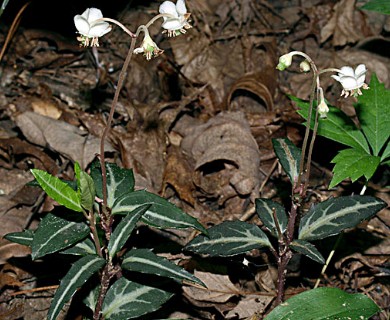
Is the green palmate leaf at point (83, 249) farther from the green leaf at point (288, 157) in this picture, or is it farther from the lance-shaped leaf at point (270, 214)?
the green leaf at point (288, 157)

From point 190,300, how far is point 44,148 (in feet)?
4.95

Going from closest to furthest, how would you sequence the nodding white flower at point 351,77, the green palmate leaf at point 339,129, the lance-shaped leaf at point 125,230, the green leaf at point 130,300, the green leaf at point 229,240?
the nodding white flower at point 351,77
the lance-shaped leaf at point 125,230
the green leaf at point 130,300
the green leaf at point 229,240
the green palmate leaf at point 339,129

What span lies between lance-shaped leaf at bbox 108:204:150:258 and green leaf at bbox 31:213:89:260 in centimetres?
14

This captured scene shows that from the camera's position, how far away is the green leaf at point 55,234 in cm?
238

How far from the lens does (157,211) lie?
2.52 metres

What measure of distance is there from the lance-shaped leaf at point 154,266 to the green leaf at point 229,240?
0.94 ft

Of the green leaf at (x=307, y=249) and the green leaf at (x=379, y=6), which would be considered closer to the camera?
the green leaf at (x=307, y=249)

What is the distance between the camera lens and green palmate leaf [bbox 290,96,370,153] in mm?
2998

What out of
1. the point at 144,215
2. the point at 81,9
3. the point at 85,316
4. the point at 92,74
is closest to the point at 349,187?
the point at 144,215

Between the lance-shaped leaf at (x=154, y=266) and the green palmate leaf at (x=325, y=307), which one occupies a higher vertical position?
the lance-shaped leaf at (x=154, y=266)

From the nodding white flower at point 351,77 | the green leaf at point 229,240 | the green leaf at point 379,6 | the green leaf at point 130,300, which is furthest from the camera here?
the green leaf at point 379,6

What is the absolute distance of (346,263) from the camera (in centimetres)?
319

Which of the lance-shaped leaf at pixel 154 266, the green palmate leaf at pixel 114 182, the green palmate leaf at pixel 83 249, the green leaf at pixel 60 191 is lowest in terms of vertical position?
the lance-shaped leaf at pixel 154 266

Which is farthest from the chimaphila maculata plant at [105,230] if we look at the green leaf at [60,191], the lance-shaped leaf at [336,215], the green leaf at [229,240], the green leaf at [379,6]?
the green leaf at [379,6]
